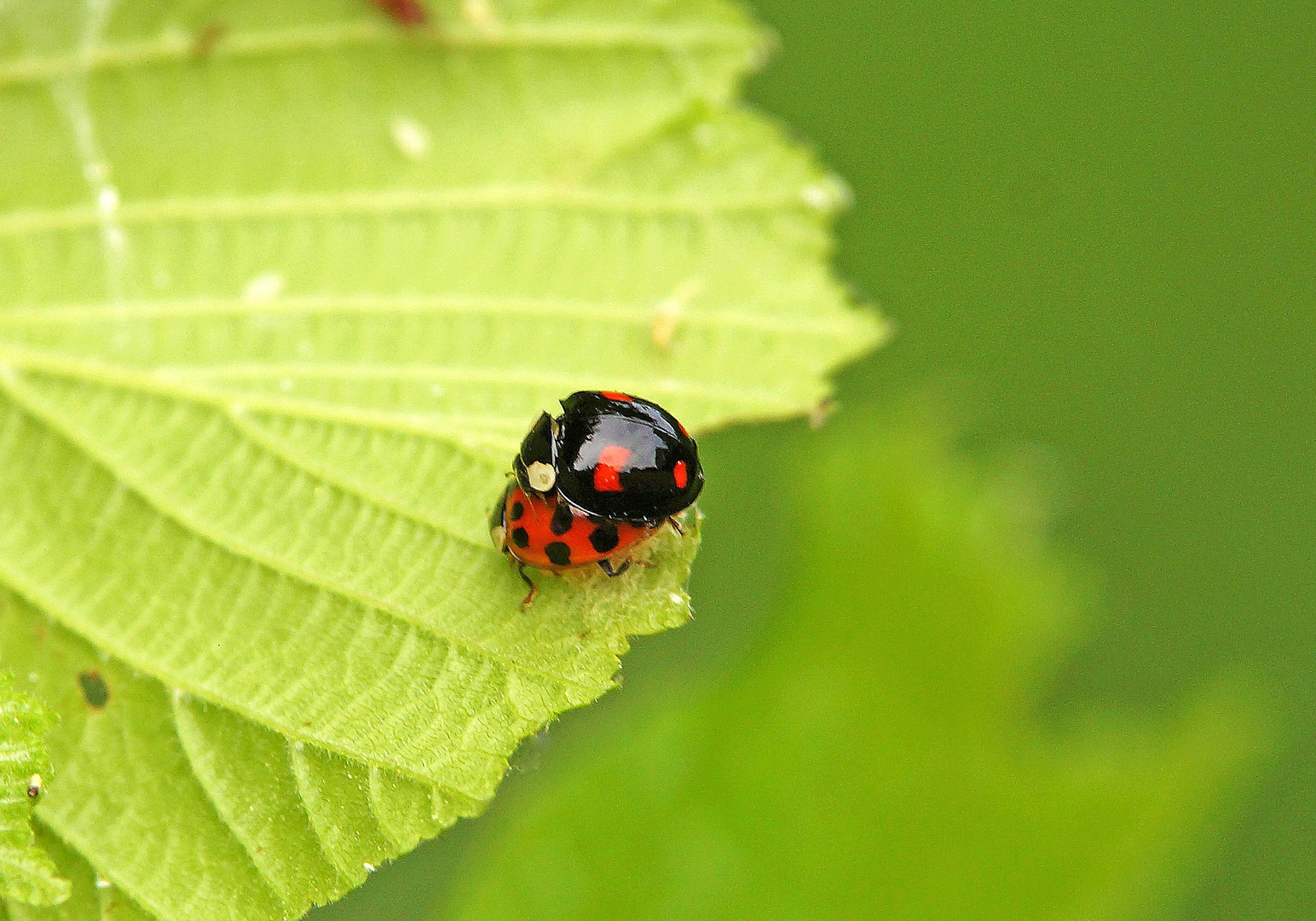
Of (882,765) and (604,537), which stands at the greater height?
(604,537)

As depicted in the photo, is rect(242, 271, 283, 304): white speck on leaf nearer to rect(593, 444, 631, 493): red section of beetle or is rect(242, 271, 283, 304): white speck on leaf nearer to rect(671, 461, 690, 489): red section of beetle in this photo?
rect(593, 444, 631, 493): red section of beetle

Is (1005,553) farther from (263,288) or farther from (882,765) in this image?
(263,288)

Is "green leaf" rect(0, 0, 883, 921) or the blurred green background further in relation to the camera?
the blurred green background

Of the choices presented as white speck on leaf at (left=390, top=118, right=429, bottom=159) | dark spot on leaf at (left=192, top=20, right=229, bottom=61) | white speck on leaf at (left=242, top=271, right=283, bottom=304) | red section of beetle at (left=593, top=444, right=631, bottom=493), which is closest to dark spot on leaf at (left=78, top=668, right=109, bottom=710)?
white speck on leaf at (left=242, top=271, right=283, bottom=304)

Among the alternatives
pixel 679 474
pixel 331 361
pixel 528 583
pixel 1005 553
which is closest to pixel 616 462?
pixel 679 474

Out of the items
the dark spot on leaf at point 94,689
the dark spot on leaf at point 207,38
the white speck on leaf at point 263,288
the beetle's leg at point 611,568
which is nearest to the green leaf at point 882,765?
the beetle's leg at point 611,568

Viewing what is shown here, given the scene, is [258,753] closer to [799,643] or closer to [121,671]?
[121,671]
